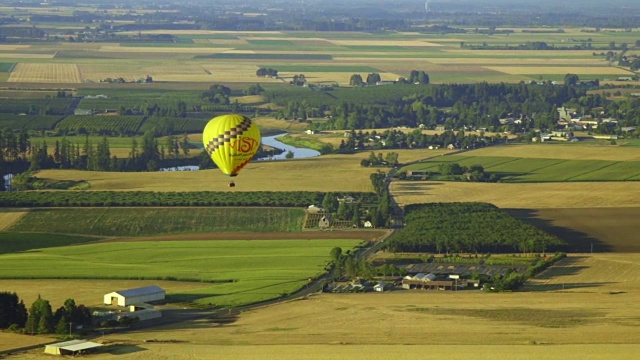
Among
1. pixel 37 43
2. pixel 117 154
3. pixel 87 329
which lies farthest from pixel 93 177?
pixel 37 43

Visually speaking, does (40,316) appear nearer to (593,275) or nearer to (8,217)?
(593,275)

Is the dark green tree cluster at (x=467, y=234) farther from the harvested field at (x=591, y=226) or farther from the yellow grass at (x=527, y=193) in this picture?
the yellow grass at (x=527, y=193)

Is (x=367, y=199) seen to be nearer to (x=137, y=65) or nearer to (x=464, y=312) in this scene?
(x=464, y=312)

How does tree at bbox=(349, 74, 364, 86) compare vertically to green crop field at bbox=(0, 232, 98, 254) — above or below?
below

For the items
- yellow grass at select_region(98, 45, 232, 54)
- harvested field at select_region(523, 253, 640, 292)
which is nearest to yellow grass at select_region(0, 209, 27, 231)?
harvested field at select_region(523, 253, 640, 292)

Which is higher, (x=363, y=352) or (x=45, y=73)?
(x=363, y=352)

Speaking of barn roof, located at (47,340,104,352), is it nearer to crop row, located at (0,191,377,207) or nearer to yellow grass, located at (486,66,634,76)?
crop row, located at (0,191,377,207)

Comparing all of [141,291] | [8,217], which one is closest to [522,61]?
[8,217]
